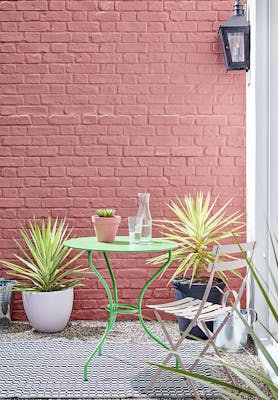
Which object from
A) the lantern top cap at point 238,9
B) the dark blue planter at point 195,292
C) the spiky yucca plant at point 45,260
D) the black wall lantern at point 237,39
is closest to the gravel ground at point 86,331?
the dark blue planter at point 195,292

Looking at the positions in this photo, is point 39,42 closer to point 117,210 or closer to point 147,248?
point 117,210

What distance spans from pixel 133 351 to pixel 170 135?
176cm

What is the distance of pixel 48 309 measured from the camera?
14.1ft

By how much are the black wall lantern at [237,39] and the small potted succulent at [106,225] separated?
63.6 inches

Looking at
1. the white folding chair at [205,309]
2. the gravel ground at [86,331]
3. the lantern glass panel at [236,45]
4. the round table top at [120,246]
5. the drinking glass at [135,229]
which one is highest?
the lantern glass panel at [236,45]

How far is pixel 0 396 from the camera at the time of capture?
9.95ft

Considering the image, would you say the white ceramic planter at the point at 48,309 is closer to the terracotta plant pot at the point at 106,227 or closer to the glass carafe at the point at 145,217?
the terracotta plant pot at the point at 106,227

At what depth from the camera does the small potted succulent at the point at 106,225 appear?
11.6ft

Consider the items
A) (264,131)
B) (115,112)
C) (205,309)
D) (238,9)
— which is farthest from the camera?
(115,112)

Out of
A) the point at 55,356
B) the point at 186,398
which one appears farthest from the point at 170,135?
the point at 186,398

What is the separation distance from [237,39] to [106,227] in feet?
5.86

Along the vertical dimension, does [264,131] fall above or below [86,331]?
above

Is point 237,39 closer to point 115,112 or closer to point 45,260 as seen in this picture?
point 115,112

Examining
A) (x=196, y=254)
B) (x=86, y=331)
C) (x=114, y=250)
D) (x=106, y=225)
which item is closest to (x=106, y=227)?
(x=106, y=225)
